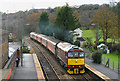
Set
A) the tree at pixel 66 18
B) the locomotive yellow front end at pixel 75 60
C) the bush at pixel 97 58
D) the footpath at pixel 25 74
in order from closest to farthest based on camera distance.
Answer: the footpath at pixel 25 74, the locomotive yellow front end at pixel 75 60, the bush at pixel 97 58, the tree at pixel 66 18

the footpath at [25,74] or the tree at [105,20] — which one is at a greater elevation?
the tree at [105,20]

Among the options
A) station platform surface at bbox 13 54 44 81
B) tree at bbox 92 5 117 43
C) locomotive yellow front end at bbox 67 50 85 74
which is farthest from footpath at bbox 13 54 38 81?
tree at bbox 92 5 117 43

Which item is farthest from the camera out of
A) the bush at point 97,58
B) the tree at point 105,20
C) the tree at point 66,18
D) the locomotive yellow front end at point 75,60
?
the tree at point 105,20

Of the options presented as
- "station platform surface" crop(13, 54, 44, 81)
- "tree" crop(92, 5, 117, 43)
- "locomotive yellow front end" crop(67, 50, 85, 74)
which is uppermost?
"tree" crop(92, 5, 117, 43)

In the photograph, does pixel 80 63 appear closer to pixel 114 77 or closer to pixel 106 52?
pixel 114 77

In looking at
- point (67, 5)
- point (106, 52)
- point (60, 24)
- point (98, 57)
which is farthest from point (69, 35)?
point (98, 57)

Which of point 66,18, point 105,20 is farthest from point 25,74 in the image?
→ point 105,20

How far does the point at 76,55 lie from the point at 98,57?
572 cm

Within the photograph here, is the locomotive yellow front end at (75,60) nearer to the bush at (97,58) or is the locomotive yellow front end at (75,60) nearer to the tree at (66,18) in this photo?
the bush at (97,58)

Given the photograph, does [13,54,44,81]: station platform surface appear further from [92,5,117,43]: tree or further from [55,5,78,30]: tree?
[92,5,117,43]: tree

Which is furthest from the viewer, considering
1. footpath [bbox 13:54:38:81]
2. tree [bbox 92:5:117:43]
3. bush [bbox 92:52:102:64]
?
tree [bbox 92:5:117:43]

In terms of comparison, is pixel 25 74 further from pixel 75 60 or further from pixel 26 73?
pixel 75 60

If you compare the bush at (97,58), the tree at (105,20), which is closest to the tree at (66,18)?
the tree at (105,20)

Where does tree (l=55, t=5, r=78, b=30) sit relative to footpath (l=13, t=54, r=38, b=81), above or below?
above
